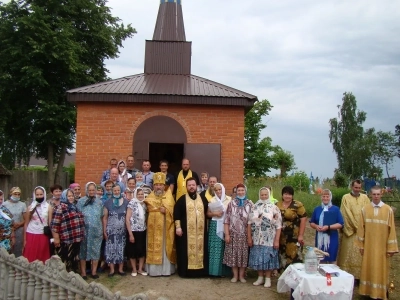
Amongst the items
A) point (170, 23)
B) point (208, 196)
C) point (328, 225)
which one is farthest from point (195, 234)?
point (170, 23)

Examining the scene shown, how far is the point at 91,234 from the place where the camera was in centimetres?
684

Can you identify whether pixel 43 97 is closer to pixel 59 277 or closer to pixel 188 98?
pixel 188 98

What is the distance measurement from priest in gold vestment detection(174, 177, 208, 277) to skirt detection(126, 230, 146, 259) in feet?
1.91

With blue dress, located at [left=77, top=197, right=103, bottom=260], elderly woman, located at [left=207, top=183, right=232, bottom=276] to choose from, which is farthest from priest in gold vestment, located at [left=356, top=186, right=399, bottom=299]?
blue dress, located at [left=77, top=197, right=103, bottom=260]

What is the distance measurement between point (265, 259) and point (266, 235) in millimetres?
358

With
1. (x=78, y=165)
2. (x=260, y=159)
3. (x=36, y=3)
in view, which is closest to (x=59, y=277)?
(x=78, y=165)

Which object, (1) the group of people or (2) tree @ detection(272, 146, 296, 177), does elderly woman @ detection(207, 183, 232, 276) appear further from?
(2) tree @ detection(272, 146, 296, 177)

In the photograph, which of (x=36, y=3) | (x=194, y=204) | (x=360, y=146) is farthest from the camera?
(x=360, y=146)

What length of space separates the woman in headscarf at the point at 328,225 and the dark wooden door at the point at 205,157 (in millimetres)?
3331

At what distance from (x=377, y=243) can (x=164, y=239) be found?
326 cm

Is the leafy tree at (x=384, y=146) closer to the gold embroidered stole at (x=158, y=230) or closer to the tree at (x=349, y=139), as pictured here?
the tree at (x=349, y=139)

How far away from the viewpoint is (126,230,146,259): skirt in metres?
6.99

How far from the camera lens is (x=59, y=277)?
432 cm

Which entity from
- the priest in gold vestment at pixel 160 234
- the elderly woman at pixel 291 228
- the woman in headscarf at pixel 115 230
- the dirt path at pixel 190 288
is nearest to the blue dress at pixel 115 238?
the woman in headscarf at pixel 115 230
